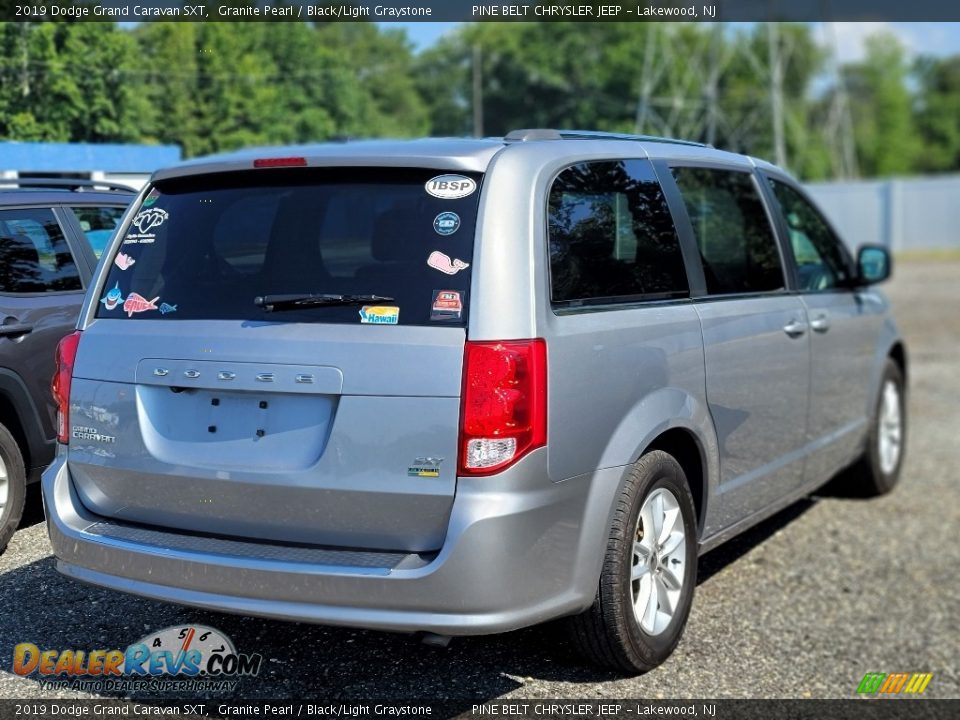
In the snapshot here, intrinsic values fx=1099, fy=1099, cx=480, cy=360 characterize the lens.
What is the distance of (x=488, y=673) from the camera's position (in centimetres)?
407

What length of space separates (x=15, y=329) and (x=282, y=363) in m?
1.59

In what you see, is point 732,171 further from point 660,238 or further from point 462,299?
point 462,299

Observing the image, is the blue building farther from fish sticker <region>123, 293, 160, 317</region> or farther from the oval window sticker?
the oval window sticker

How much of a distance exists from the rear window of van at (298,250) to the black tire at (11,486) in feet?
2.82

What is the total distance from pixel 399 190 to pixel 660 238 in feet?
3.98

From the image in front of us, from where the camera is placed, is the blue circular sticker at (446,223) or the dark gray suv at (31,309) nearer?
the blue circular sticker at (446,223)

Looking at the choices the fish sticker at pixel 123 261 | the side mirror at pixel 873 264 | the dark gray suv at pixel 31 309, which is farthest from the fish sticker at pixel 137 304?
the side mirror at pixel 873 264

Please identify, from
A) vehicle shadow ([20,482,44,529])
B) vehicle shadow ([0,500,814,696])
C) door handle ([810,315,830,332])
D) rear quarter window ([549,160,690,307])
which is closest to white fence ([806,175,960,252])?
door handle ([810,315,830,332])

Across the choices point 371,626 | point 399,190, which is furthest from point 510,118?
point 371,626

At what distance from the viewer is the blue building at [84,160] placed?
18.9 ft

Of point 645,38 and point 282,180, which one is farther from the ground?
point 645,38

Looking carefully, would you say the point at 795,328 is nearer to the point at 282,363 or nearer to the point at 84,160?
the point at 282,363

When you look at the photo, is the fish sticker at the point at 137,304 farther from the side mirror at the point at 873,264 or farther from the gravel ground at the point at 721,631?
the side mirror at the point at 873,264

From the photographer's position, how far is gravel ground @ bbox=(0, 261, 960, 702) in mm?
3973
